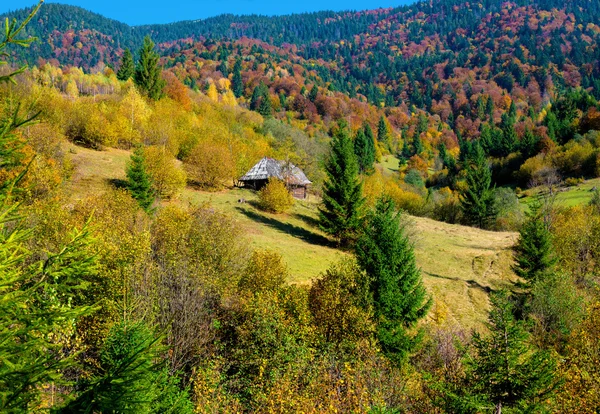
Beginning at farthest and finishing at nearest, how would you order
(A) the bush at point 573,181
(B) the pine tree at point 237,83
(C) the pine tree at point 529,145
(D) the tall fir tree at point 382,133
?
(B) the pine tree at point 237,83 → (D) the tall fir tree at point 382,133 → (C) the pine tree at point 529,145 → (A) the bush at point 573,181

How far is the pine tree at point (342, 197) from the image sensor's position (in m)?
41.9

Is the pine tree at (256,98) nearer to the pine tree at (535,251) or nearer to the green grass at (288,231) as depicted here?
the green grass at (288,231)

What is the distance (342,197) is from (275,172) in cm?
1672

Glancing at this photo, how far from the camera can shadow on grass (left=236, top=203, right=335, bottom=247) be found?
42719 mm

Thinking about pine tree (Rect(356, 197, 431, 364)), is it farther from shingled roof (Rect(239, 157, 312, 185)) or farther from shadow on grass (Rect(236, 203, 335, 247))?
shingled roof (Rect(239, 157, 312, 185))

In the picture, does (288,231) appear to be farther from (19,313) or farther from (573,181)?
(573,181)

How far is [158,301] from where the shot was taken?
1938cm

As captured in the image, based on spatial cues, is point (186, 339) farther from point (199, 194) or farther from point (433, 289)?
point (199, 194)

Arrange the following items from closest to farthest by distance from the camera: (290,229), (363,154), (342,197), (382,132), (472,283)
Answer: (472,283) < (342,197) < (290,229) < (363,154) < (382,132)

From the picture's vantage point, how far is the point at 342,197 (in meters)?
42.3

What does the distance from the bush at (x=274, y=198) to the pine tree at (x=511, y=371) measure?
1444 inches

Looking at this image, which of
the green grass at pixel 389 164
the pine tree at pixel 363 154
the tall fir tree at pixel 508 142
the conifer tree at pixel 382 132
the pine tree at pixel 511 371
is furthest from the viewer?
the conifer tree at pixel 382 132

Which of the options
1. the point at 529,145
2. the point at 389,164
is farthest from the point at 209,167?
the point at 389,164

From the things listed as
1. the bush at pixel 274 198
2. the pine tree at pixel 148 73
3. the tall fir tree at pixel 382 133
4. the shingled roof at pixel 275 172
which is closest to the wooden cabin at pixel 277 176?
the shingled roof at pixel 275 172
